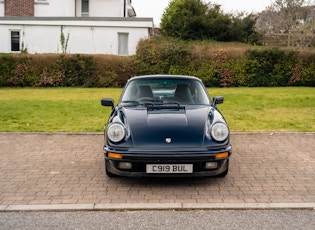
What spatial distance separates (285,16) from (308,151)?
37.9 meters

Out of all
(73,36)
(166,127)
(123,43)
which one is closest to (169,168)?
(166,127)

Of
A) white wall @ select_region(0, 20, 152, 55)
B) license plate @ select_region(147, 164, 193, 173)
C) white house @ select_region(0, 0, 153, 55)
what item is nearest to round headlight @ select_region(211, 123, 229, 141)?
license plate @ select_region(147, 164, 193, 173)

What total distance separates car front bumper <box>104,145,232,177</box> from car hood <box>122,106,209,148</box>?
12 centimetres

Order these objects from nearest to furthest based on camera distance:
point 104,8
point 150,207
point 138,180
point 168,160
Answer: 1. point 150,207
2. point 168,160
3. point 138,180
4. point 104,8

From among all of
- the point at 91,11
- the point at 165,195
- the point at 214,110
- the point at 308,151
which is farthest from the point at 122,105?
the point at 91,11

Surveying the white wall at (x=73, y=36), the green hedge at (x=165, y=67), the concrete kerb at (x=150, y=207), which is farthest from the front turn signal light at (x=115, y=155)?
the white wall at (x=73, y=36)

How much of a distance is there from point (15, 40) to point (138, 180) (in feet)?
83.6

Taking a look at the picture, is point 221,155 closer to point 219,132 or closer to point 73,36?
point 219,132

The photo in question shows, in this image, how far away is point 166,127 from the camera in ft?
18.4

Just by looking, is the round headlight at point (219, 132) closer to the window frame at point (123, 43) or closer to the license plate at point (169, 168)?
the license plate at point (169, 168)

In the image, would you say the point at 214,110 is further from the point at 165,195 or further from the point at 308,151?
the point at 308,151

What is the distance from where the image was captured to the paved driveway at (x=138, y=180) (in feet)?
16.8

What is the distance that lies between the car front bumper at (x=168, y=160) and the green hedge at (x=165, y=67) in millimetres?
17275

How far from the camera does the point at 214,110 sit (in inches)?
255
